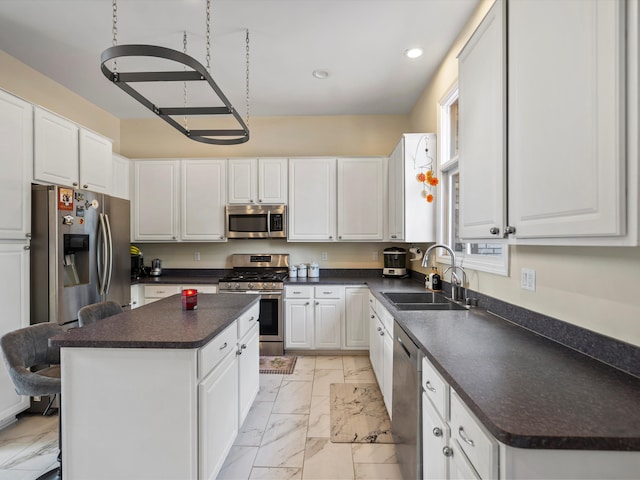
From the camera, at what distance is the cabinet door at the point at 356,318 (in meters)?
3.57

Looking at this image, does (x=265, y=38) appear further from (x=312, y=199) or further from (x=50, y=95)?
(x=50, y=95)

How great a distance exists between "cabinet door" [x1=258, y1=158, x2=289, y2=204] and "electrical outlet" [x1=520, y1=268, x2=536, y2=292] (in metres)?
2.81

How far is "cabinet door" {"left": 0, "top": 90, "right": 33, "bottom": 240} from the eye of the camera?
2199 millimetres

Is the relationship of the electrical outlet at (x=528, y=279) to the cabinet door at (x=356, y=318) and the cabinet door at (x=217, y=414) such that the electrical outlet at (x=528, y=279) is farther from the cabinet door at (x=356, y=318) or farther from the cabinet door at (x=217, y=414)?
the cabinet door at (x=356, y=318)

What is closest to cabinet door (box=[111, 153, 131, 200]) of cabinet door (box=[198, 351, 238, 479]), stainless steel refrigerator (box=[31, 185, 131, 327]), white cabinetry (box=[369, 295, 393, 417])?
stainless steel refrigerator (box=[31, 185, 131, 327])

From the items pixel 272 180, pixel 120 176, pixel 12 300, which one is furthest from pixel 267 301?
pixel 120 176

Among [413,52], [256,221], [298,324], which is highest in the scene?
[413,52]

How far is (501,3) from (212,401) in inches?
88.5

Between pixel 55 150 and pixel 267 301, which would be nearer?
pixel 55 150

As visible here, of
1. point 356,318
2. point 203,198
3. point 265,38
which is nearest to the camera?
point 265,38

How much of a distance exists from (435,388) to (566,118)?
1.05 metres

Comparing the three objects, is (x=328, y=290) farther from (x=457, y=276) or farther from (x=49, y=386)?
(x=49, y=386)

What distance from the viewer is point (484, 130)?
4.66 feet

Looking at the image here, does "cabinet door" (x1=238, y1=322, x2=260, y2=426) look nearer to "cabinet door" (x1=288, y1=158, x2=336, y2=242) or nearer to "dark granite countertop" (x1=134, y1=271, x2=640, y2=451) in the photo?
"dark granite countertop" (x1=134, y1=271, x2=640, y2=451)
